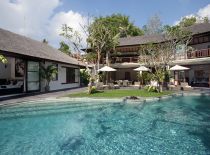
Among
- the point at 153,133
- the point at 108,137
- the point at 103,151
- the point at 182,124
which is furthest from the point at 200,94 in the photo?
the point at 103,151

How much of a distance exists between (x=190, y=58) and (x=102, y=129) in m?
21.3

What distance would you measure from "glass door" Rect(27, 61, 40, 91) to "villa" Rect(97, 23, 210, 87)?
15.9 metres

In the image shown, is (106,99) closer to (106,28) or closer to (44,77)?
(44,77)

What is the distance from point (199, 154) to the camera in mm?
6473

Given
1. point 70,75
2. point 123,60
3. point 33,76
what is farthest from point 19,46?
point 123,60

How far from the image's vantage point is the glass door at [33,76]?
19744 mm

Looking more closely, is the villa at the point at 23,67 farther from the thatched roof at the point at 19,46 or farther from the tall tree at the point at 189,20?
the tall tree at the point at 189,20

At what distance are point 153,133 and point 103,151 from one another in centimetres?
270

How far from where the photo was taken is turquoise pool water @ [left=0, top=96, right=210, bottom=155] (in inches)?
276

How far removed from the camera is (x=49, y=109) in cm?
1318

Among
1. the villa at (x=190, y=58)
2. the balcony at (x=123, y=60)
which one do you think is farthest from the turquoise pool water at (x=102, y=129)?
the balcony at (x=123, y=60)

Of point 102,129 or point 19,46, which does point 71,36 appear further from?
point 102,129

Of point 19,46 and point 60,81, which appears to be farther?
point 60,81

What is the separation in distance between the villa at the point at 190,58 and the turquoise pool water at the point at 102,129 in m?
14.7
